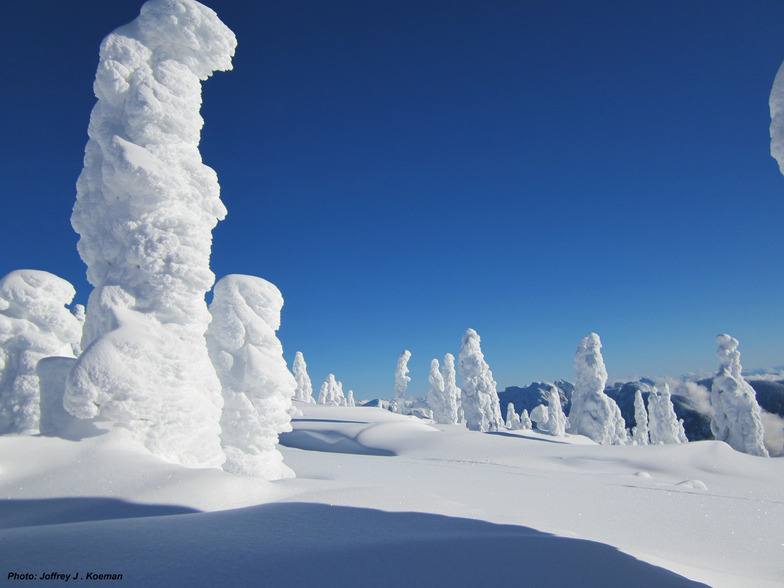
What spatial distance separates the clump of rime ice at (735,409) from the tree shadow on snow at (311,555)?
3374 centimetres

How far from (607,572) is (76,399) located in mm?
7687

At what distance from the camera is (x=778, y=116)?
4746 mm

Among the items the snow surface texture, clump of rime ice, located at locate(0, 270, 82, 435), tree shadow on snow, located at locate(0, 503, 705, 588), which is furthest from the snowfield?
clump of rime ice, located at locate(0, 270, 82, 435)

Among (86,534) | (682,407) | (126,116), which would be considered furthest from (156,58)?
(682,407)

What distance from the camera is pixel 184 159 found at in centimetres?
918

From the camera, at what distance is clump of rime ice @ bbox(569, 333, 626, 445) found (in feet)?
111

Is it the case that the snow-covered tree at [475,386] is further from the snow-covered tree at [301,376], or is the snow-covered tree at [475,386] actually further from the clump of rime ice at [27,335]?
the snow-covered tree at [301,376]

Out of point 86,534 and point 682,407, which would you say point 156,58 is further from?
point 682,407

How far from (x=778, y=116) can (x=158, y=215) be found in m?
10.1

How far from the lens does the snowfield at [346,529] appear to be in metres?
3.26

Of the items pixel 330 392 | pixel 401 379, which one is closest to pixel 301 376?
pixel 330 392

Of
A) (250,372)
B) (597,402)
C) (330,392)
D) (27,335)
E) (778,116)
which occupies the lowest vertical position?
(330,392)

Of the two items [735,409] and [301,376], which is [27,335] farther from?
[301,376]

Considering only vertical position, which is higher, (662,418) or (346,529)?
(346,529)
